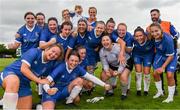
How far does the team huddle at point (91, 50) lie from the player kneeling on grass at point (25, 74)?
28 mm

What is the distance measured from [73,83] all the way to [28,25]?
203 cm

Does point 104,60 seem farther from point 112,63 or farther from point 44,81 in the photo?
point 44,81

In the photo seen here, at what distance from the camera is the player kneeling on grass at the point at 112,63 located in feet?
31.0

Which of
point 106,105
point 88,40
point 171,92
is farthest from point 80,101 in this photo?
point 171,92

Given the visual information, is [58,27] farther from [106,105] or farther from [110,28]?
[106,105]

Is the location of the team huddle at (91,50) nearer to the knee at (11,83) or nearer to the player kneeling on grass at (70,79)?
the player kneeling on grass at (70,79)

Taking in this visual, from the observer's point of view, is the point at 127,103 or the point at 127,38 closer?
the point at 127,103

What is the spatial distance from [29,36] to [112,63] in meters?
2.29

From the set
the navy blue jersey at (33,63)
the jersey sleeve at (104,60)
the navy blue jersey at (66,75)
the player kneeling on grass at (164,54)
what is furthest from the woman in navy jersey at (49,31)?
the player kneeling on grass at (164,54)

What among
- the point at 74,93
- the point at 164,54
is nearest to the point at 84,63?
the point at 74,93

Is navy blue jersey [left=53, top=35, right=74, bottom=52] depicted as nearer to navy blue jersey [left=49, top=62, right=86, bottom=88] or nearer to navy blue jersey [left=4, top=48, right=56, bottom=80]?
navy blue jersey [left=49, top=62, right=86, bottom=88]

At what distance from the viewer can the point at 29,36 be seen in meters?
9.37

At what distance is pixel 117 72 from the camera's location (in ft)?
30.9

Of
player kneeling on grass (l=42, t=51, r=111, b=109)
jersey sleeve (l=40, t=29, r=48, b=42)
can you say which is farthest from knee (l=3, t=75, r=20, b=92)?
jersey sleeve (l=40, t=29, r=48, b=42)
